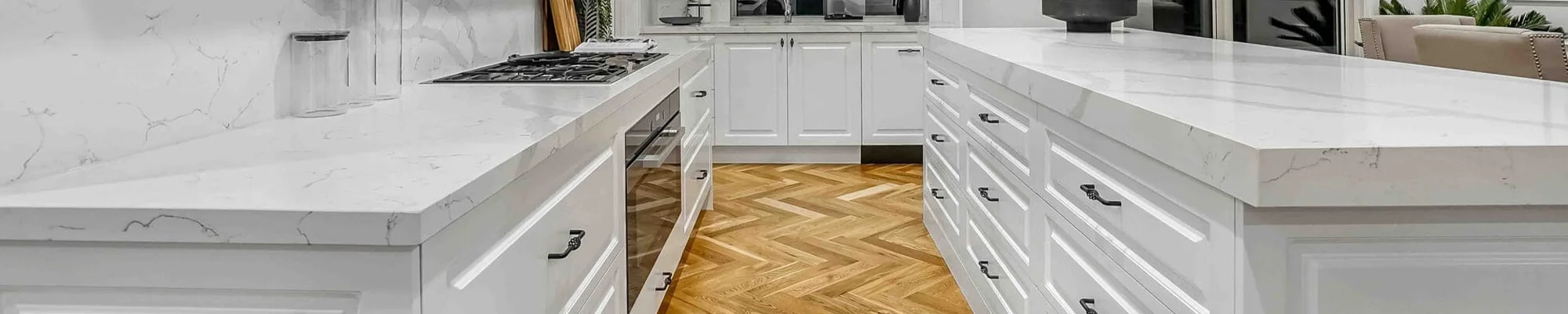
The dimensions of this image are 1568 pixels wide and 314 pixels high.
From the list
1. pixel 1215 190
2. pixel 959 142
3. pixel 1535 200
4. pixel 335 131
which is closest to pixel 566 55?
pixel 959 142

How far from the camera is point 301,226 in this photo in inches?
35.9

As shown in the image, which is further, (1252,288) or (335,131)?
(335,131)

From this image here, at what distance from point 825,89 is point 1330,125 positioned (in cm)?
427

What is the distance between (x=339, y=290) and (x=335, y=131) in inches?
22.4

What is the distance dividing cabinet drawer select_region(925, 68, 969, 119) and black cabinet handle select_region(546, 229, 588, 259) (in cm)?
132

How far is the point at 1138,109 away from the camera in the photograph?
4.24 ft

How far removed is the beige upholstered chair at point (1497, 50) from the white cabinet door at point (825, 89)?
9.22 ft

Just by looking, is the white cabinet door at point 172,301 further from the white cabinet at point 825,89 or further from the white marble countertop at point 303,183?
the white cabinet at point 825,89

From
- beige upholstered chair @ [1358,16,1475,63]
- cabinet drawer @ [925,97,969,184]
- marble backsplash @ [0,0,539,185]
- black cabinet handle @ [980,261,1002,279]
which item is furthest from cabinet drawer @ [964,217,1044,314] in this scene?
beige upholstered chair @ [1358,16,1475,63]

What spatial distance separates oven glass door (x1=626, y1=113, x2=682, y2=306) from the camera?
217 centimetres

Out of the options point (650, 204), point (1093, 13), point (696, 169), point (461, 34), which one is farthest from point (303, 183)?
point (1093, 13)

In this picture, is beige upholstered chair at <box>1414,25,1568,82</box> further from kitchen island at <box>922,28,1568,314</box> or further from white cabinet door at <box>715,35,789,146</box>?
white cabinet door at <box>715,35,789,146</box>

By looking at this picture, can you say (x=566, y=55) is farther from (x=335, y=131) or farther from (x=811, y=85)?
(x=811, y=85)

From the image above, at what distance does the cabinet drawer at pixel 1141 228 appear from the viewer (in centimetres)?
116
